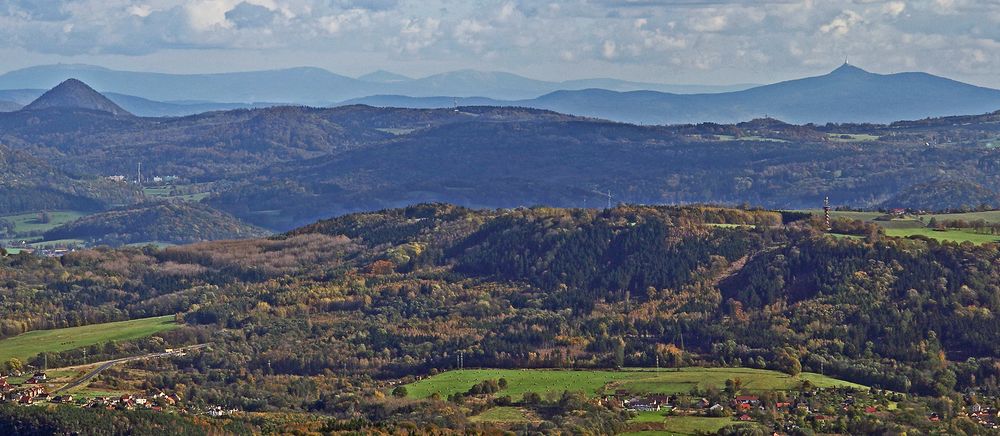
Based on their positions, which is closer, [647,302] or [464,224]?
[647,302]

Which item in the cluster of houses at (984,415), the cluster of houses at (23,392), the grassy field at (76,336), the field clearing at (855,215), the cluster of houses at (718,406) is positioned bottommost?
the grassy field at (76,336)

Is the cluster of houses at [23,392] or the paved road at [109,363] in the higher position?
the cluster of houses at [23,392]

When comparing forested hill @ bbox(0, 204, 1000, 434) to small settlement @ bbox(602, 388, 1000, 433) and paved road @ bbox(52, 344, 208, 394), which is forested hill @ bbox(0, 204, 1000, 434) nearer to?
paved road @ bbox(52, 344, 208, 394)

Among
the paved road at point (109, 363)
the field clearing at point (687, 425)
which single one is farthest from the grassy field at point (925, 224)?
the paved road at point (109, 363)

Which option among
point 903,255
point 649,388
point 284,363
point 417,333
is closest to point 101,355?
point 284,363

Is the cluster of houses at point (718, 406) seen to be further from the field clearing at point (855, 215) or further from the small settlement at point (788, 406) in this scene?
the field clearing at point (855, 215)

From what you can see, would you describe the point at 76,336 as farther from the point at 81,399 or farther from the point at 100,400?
the point at 100,400

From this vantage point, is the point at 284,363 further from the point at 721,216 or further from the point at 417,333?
the point at 721,216

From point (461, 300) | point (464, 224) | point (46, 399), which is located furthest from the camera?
point (464, 224)
